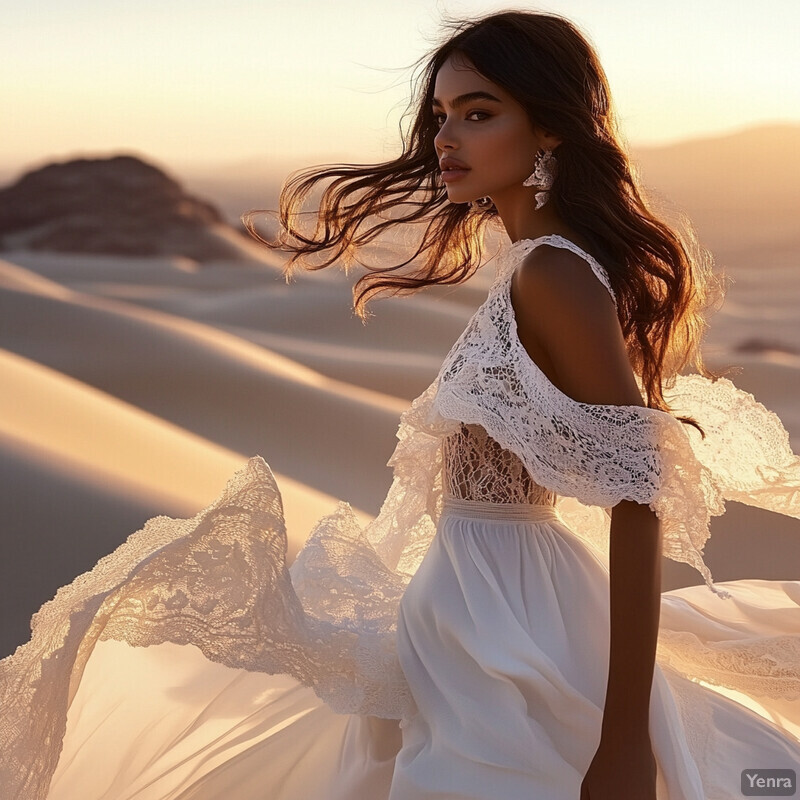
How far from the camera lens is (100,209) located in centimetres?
1827

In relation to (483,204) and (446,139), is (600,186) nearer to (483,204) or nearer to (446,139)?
(446,139)

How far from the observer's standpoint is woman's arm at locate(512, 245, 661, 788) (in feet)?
5.32

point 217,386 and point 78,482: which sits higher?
point 78,482

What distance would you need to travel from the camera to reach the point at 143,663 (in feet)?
7.63

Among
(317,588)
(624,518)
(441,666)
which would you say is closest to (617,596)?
(624,518)

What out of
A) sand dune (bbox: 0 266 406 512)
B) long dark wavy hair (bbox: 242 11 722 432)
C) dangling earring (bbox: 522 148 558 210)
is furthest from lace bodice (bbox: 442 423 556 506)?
sand dune (bbox: 0 266 406 512)

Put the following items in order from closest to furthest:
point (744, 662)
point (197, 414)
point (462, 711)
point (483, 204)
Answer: point (462, 711) → point (744, 662) → point (483, 204) → point (197, 414)

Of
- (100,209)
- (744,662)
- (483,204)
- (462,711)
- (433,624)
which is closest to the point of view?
(462,711)

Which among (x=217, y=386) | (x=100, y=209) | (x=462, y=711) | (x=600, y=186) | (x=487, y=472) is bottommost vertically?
(x=100, y=209)

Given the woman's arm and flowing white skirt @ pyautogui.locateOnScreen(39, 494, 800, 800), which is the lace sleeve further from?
the woman's arm

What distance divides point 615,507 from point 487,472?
10.6 inches

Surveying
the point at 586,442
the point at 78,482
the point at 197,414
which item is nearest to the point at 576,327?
the point at 586,442

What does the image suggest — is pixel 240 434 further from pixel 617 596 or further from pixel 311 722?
pixel 617 596

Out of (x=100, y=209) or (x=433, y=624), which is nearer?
(x=433, y=624)
